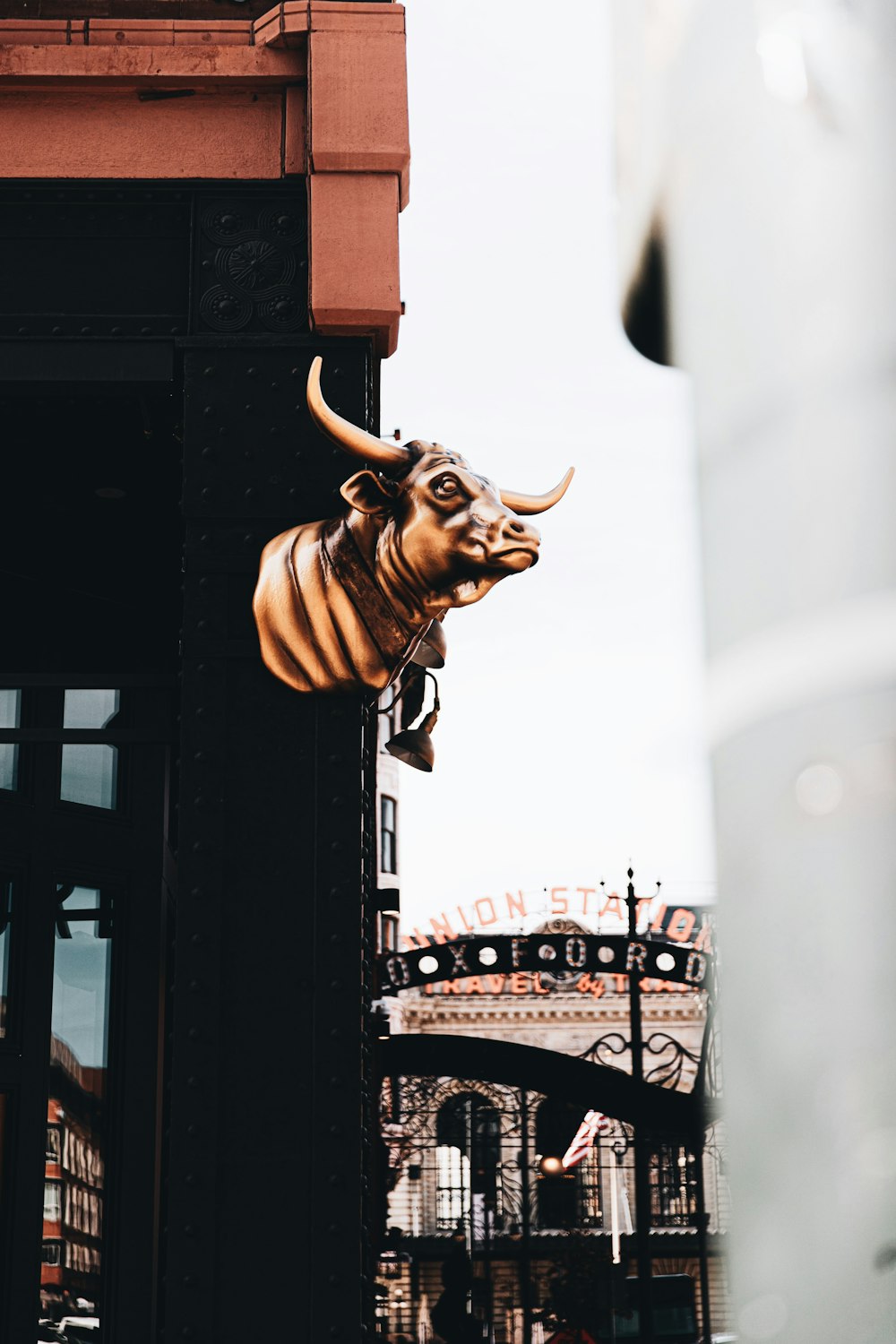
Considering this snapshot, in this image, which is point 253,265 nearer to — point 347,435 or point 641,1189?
point 347,435

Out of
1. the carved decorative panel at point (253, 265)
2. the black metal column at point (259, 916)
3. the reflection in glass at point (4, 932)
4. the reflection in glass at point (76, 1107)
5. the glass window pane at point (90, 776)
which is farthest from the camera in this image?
the glass window pane at point (90, 776)

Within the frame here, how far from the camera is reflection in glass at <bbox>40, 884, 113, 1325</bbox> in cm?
793

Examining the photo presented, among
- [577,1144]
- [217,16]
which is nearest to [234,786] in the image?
[217,16]

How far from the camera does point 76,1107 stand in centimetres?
823

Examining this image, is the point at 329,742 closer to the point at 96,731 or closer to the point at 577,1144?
the point at 96,731

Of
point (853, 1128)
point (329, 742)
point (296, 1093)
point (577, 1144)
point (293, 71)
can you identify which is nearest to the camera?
point (853, 1128)

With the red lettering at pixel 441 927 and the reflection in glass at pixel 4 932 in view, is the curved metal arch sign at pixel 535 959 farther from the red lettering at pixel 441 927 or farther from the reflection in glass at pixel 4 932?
the red lettering at pixel 441 927

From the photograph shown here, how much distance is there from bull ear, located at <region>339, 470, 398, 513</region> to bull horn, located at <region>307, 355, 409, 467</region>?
0.07 m

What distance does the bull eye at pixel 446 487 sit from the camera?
4734 mm

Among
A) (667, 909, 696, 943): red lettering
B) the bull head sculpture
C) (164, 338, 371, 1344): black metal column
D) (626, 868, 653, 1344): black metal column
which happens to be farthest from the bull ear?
(667, 909, 696, 943): red lettering

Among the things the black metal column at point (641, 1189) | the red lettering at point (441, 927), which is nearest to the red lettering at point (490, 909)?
the red lettering at point (441, 927)

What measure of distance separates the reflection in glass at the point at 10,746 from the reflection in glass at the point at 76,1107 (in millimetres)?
742

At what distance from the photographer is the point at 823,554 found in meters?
0.60

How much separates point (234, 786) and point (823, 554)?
429cm
